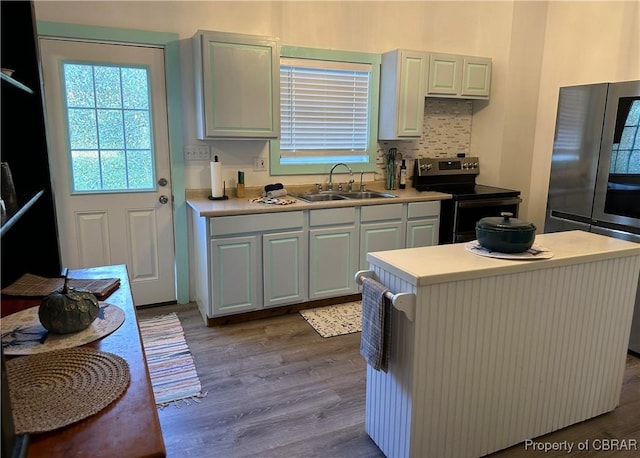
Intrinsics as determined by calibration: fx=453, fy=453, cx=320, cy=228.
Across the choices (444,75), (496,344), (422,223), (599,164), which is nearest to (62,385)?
(496,344)

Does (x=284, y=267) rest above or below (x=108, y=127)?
below

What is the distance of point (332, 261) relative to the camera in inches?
142

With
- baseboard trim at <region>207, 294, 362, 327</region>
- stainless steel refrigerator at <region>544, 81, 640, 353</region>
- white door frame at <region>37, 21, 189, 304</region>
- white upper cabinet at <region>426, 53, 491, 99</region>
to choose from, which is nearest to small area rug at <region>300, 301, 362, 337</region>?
baseboard trim at <region>207, 294, 362, 327</region>

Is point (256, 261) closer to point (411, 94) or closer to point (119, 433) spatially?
point (411, 94)

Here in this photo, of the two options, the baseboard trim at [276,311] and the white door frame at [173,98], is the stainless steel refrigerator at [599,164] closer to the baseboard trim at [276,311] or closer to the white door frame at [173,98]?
the baseboard trim at [276,311]

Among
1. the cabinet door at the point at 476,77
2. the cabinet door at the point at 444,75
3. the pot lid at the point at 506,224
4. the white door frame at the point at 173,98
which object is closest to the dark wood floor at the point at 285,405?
the white door frame at the point at 173,98

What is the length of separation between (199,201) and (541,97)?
3.30m

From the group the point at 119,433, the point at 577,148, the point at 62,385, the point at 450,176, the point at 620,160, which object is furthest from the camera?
the point at 450,176

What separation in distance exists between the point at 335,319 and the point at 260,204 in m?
1.04

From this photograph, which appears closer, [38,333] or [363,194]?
[38,333]

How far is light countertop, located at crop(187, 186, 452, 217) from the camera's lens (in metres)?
3.12

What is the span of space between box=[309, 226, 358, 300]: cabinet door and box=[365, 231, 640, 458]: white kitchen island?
4.94ft

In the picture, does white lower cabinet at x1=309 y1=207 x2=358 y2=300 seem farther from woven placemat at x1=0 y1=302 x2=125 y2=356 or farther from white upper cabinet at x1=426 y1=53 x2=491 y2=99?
woven placemat at x1=0 y1=302 x2=125 y2=356

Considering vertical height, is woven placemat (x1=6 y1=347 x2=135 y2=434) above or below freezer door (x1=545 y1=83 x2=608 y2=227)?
below
